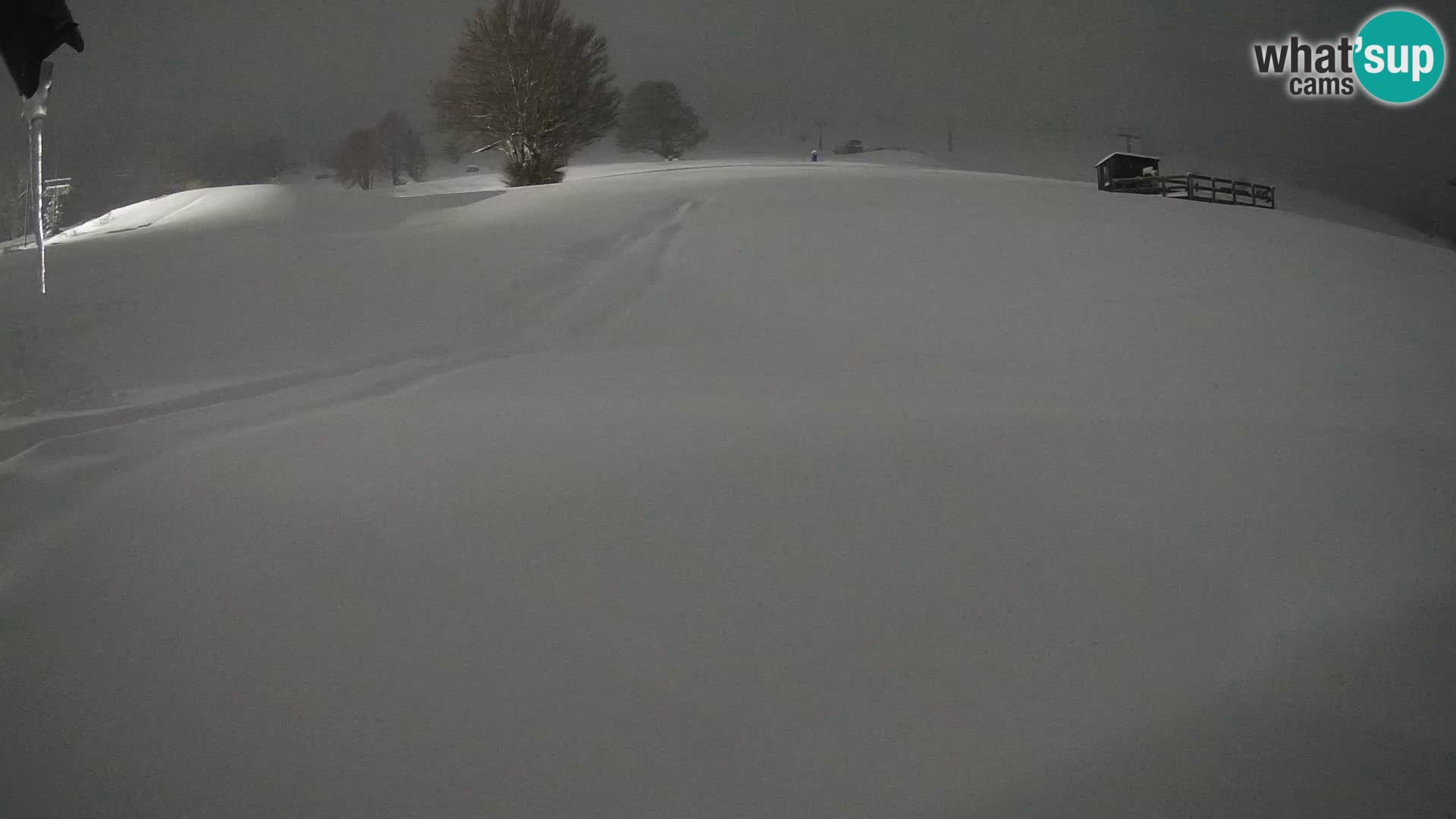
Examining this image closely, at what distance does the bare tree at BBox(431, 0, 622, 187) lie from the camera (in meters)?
20.5

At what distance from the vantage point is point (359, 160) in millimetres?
37031

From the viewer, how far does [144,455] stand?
527cm

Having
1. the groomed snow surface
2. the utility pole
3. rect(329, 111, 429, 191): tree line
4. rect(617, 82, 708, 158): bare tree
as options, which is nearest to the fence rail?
the groomed snow surface

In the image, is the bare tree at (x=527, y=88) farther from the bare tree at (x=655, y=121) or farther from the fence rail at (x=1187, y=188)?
the bare tree at (x=655, y=121)

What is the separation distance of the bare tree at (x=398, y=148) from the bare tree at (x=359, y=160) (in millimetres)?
941

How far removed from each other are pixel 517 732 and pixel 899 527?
7.21 ft

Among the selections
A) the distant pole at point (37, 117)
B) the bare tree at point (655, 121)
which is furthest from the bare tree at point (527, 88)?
the distant pole at point (37, 117)

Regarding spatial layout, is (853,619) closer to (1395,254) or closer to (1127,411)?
(1127,411)

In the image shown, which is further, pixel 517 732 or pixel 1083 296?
pixel 1083 296

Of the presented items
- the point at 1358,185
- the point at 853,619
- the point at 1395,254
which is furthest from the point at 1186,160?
the point at 853,619

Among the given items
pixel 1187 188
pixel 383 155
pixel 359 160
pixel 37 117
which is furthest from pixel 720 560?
pixel 383 155

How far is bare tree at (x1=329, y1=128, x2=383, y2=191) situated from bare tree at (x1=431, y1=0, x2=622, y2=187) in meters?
17.4

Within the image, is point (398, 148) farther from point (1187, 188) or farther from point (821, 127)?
point (1187, 188)

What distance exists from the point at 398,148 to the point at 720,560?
42.0 m
